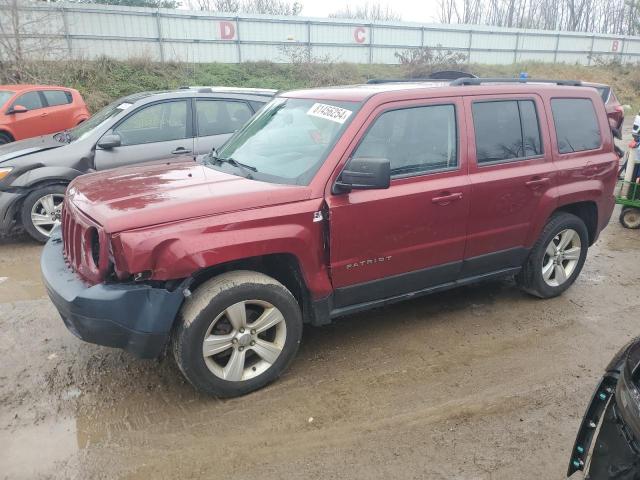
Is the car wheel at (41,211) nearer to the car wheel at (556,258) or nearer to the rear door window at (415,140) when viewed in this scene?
the rear door window at (415,140)

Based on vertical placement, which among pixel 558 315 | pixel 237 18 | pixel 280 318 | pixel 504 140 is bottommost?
pixel 558 315

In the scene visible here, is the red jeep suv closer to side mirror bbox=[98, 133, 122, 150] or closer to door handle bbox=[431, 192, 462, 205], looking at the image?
door handle bbox=[431, 192, 462, 205]

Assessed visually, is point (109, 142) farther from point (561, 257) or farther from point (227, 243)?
point (561, 257)

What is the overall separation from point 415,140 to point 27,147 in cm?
519

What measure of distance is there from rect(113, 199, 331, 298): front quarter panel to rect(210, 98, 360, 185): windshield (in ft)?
1.13

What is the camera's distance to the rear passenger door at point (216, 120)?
6.78 metres

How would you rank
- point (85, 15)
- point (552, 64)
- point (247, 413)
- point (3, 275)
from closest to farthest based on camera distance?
1. point (247, 413)
2. point (3, 275)
3. point (85, 15)
4. point (552, 64)

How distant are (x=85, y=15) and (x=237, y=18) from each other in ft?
20.0

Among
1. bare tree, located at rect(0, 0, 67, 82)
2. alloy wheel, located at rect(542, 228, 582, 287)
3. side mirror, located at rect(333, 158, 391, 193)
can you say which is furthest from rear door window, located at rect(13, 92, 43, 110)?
alloy wheel, located at rect(542, 228, 582, 287)

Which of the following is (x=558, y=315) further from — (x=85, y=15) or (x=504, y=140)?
(x=85, y=15)

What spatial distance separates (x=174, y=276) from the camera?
9.60 ft

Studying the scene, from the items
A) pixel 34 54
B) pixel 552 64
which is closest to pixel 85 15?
pixel 34 54

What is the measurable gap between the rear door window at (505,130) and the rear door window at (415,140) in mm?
263

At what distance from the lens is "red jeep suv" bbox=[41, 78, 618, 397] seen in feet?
9.74
